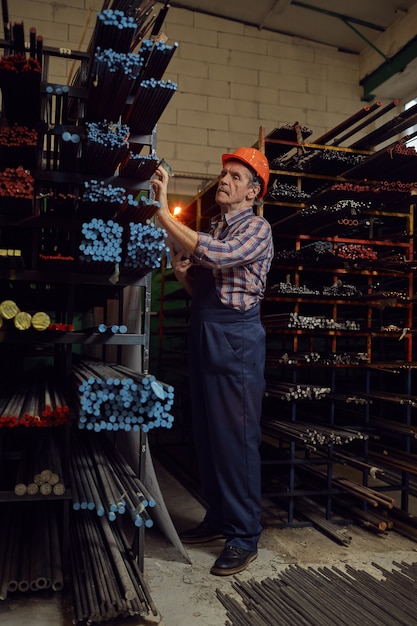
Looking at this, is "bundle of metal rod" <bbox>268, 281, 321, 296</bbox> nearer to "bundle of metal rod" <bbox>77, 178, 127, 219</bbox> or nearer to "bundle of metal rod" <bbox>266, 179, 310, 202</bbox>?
"bundle of metal rod" <bbox>266, 179, 310, 202</bbox>

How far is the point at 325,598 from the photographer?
2400 mm

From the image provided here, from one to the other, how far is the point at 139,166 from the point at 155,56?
444mm

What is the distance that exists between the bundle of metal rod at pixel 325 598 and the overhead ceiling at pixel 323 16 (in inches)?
209

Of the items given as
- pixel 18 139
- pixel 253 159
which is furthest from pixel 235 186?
pixel 18 139

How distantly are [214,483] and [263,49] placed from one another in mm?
5616

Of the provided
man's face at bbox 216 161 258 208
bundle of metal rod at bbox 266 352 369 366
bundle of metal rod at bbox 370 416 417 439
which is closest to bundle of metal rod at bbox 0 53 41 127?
man's face at bbox 216 161 258 208

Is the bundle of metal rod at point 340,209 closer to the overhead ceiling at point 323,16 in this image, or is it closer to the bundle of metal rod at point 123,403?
the bundle of metal rod at point 123,403

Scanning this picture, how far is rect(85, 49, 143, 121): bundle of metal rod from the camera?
85.8 inches

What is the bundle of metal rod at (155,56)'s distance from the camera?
2.27 meters

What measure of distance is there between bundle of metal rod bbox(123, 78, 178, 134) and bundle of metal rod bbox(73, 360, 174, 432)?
45.6 inches

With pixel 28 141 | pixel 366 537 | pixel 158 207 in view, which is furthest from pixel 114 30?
pixel 366 537

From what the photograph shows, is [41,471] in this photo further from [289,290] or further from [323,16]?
[323,16]

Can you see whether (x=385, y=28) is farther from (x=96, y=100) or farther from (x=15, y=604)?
(x=15, y=604)

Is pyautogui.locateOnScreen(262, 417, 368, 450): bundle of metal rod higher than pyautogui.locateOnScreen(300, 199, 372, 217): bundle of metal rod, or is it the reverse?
pyautogui.locateOnScreen(300, 199, 372, 217): bundle of metal rod
